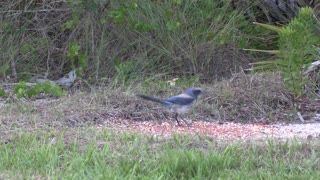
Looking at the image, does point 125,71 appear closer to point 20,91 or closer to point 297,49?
point 20,91

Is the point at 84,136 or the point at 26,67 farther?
the point at 26,67

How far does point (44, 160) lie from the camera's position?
17.9ft

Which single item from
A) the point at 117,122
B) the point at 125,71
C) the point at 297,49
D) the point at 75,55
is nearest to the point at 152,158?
the point at 117,122

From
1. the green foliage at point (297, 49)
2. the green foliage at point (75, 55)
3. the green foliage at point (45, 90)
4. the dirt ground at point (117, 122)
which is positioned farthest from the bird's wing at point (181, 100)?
the green foliage at point (75, 55)

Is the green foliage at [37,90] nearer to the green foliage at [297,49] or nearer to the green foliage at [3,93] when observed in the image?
the green foliage at [3,93]

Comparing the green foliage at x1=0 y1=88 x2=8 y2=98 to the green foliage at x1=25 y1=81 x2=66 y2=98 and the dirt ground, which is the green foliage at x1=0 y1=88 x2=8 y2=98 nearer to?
the green foliage at x1=25 y1=81 x2=66 y2=98

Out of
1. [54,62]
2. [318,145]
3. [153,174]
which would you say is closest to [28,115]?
[153,174]

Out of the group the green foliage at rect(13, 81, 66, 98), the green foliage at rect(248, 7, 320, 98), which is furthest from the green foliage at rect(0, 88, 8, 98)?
the green foliage at rect(248, 7, 320, 98)

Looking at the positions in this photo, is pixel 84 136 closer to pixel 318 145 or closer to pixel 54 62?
pixel 318 145

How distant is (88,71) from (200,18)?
1.58m

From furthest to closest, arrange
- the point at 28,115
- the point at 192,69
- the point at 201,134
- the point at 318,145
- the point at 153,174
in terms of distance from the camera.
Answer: the point at 192,69 → the point at 28,115 → the point at 201,134 → the point at 318,145 → the point at 153,174

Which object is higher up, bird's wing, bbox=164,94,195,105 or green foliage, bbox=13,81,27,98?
bird's wing, bbox=164,94,195,105

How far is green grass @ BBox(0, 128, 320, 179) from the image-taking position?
5.19 meters

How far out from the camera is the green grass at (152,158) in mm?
5191
